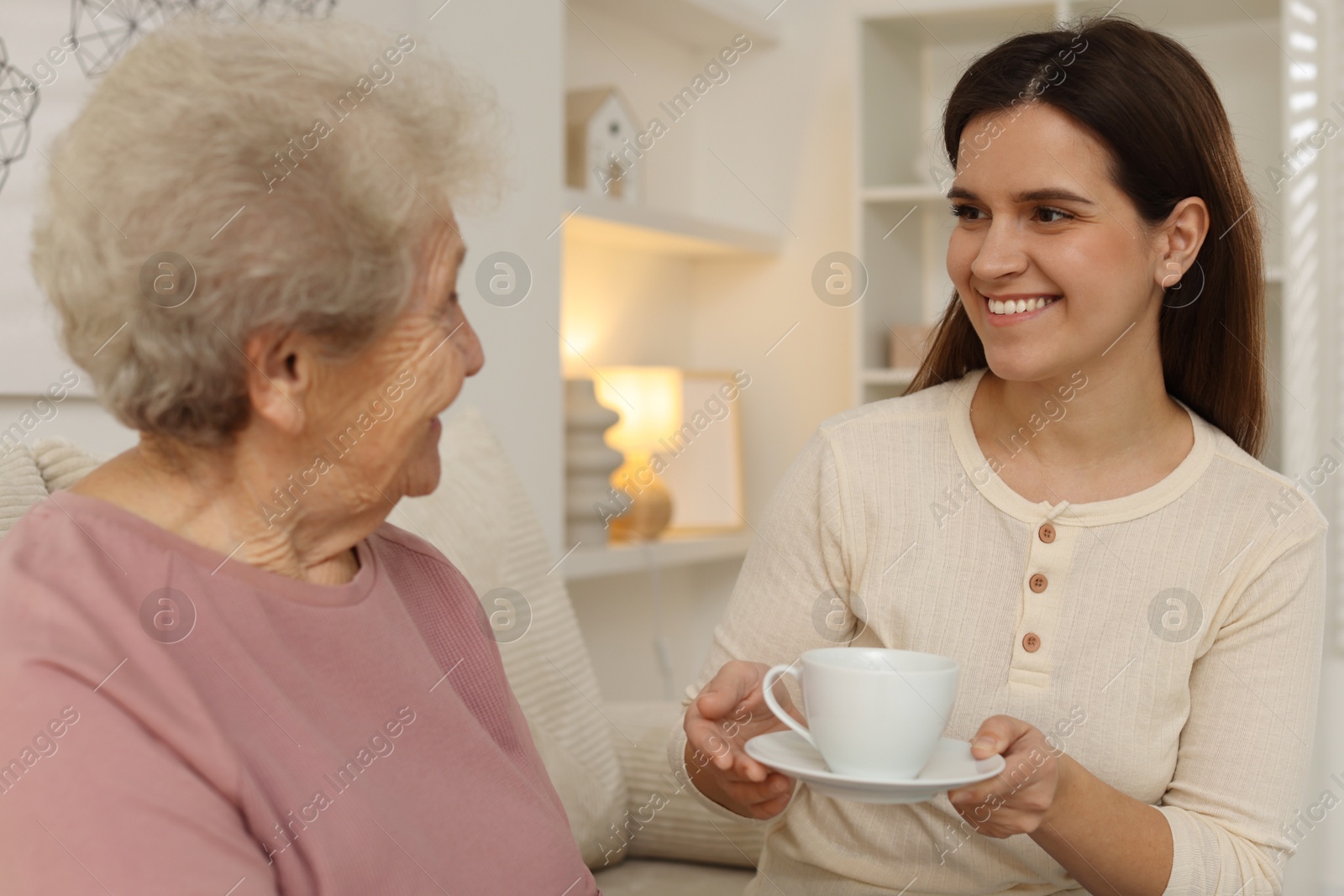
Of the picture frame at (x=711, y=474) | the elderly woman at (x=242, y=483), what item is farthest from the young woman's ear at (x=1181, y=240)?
the picture frame at (x=711, y=474)

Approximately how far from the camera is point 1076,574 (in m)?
1.28

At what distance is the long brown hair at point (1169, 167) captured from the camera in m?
1.23

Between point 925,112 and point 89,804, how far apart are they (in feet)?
10.2

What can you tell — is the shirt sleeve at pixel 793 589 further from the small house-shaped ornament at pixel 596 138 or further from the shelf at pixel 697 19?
the shelf at pixel 697 19

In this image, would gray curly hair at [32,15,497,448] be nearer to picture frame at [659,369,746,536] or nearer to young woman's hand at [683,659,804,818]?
young woman's hand at [683,659,804,818]

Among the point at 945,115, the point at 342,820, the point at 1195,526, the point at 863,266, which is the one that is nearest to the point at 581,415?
the point at 863,266

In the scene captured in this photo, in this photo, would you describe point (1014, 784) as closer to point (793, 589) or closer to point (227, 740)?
point (793, 589)

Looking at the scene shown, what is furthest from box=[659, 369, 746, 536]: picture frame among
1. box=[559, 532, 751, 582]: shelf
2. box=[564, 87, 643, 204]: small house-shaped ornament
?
box=[564, 87, 643, 204]: small house-shaped ornament

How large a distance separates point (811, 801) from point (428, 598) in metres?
0.51

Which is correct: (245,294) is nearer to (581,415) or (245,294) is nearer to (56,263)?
(56,263)

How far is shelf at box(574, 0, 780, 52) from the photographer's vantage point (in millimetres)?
2910

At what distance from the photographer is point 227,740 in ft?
2.38

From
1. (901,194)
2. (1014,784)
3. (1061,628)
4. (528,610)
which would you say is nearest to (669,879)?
(528,610)

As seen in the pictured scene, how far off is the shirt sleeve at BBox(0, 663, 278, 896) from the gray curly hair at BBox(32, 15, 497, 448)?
0.19m
